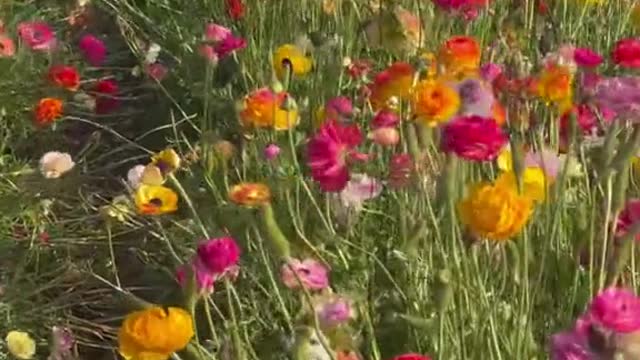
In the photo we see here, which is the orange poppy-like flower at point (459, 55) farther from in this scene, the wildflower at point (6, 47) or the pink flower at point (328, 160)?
the wildflower at point (6, 47)

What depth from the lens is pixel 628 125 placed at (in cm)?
144

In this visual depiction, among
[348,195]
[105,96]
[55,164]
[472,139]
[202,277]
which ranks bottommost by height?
[105,96]

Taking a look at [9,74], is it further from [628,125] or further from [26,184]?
[628,125]

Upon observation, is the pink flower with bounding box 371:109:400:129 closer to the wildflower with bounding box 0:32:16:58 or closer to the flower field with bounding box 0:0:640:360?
the flower field with bounding box 0:0:640:360

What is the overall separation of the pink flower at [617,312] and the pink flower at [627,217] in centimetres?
28

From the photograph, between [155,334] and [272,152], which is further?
[272,152]

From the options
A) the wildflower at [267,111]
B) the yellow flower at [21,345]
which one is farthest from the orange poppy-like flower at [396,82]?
the yellow flower at [21,345]

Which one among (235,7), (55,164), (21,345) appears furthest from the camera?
(235,7)

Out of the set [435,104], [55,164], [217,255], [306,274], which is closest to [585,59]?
[435,104]

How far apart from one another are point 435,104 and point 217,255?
253mm

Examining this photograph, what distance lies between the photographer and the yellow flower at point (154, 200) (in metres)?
1.55

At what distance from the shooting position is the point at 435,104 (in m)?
1.34

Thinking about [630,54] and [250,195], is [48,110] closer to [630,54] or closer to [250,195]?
[250,195]

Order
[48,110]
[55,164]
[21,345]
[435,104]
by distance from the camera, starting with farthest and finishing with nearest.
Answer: [48,110] < [55,164] < [21,345] < [435,104]
